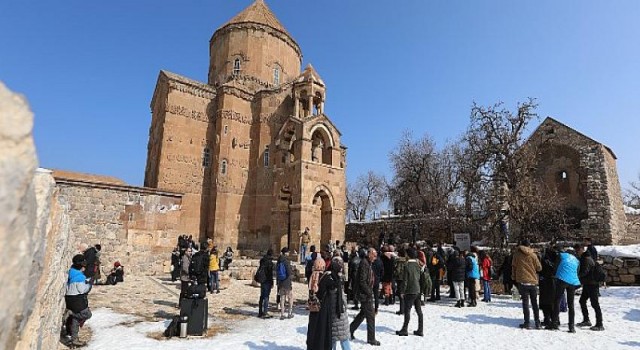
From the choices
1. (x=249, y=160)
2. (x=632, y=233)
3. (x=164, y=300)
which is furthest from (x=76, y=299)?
(x=632, y=233)

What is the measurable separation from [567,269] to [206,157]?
19.7 m

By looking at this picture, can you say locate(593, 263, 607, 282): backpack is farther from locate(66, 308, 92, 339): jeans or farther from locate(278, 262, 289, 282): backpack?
locate(66, 308, 92, 339): jeans

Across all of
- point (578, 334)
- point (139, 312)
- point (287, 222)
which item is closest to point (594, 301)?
point (578, 334)

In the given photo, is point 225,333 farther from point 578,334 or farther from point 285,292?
point 578,334

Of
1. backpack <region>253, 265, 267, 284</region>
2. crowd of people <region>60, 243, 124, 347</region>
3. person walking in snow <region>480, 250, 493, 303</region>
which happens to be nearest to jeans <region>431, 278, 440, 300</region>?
person walking in snow <region>480, 250, 493, 303</region>

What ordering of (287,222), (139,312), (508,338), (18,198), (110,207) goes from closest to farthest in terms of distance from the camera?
(18,198), (508,338), (139,312), (110,207), (287,222)

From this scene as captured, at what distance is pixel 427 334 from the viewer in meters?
6.91

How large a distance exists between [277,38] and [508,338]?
24.9 m

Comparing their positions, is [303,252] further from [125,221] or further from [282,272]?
[282,272]

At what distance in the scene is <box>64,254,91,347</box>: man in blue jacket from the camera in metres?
5.34

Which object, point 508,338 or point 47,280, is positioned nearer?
point 47,280

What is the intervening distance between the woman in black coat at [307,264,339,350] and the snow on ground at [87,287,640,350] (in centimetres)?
108

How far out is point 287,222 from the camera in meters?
21.0

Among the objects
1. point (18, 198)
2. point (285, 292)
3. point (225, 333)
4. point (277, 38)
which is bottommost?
point (225, 333)
